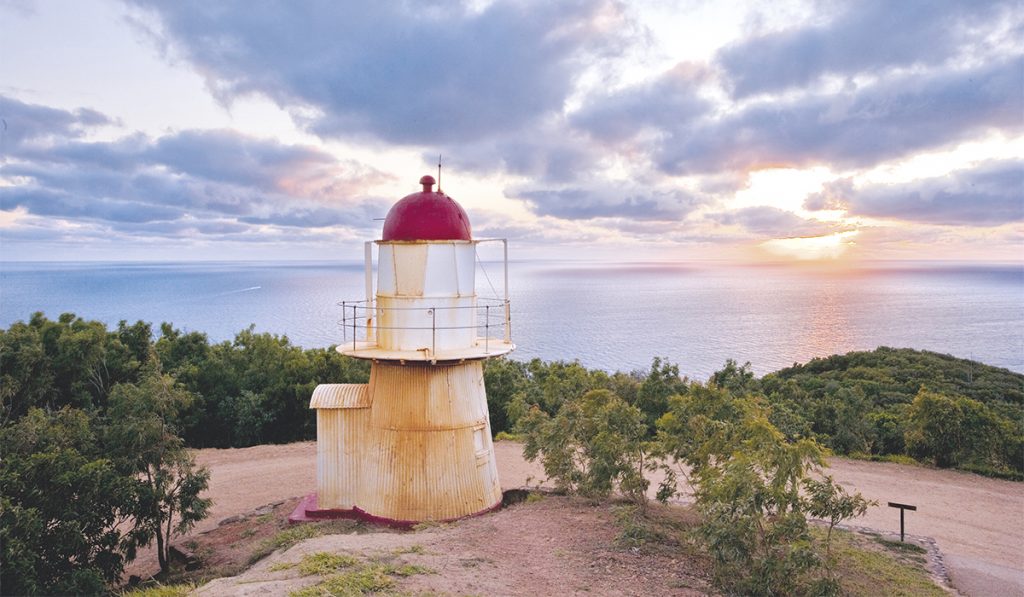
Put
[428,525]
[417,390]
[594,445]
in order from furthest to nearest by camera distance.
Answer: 1. [417,390]
2. [594,445]
3. [428,525]

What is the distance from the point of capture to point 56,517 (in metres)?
9.31

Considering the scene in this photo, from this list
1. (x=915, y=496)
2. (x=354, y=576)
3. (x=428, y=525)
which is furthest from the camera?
(x=915, y=496)

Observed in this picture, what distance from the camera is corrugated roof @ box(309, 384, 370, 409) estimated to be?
11781 mm

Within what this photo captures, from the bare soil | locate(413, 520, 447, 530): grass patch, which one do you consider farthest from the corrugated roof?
the bare soil

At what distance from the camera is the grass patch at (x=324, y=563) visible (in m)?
7.17

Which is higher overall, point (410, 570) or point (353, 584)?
point (353, 584)

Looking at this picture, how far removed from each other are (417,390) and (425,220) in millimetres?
3174

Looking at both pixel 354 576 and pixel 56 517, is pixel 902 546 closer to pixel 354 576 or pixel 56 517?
pixel 354 576

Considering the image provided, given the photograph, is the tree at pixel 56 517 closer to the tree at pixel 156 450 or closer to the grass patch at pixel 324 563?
the tree at pixel 156 450

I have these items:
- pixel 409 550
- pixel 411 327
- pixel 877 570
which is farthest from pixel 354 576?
pixel 877 570

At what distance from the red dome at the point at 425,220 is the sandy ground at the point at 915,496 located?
7239 mm

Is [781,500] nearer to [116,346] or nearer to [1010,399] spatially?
[116,346]

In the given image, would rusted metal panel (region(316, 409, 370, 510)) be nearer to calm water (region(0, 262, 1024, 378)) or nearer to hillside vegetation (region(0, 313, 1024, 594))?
hillside vegetation (region(0, 313, 1024, 594))

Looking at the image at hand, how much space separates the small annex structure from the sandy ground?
4346 mm
